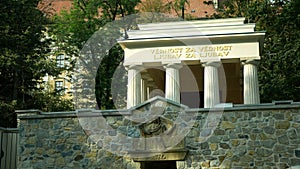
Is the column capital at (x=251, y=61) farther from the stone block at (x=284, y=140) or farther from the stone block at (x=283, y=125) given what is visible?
the stone block at (x=284, y=140)

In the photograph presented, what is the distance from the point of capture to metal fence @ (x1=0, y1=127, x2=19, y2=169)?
1246 centimetres

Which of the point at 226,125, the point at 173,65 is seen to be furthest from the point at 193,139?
the point at 173,65

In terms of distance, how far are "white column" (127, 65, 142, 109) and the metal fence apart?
5816 millimetres

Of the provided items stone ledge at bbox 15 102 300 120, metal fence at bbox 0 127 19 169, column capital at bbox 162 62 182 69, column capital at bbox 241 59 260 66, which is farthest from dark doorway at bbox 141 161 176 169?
column capital at bbox 241 59 260 66

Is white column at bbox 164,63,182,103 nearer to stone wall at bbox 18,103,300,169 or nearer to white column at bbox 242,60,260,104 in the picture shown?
white column at bbox 242,60,260,104

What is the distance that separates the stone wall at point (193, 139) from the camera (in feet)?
33.3

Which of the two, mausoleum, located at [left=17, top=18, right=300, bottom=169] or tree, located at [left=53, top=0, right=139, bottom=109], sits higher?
tree, located at [left=53, top=0, right=139, bottom=109]

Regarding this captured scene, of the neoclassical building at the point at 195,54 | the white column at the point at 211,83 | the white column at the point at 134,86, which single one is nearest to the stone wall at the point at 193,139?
the neoclassical building at the point at 195,54

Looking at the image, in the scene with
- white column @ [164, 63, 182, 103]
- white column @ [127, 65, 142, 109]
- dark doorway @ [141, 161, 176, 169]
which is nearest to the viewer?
dark doorway @ [141, 161, 176, 169]

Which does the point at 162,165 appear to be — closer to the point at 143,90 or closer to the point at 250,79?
the point at 250,79

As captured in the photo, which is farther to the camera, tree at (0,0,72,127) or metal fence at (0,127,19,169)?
tree at (0,0,72,127)

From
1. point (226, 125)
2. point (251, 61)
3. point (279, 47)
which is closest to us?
point (226, 125)

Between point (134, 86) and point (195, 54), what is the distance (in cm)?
289

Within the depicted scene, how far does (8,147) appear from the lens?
Answer: 41.8 ft
